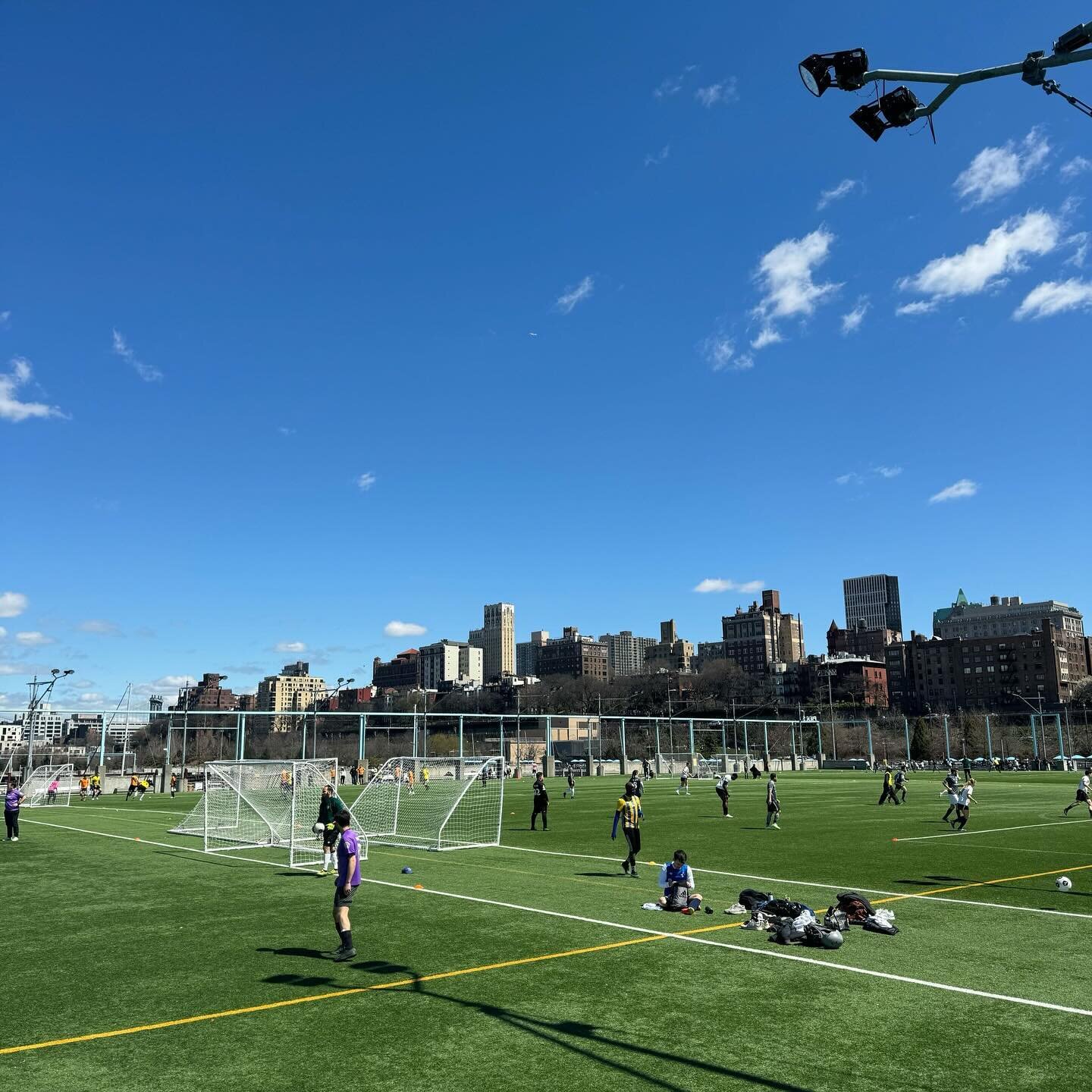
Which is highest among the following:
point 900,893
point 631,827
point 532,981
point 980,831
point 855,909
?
point 631,827

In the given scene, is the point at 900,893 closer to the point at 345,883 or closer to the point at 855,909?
the point at 855,909

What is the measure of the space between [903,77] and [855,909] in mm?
11788

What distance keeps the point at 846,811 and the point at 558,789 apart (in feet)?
86.9


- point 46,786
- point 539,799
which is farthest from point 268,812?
point 46,786

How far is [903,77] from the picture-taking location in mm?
8094

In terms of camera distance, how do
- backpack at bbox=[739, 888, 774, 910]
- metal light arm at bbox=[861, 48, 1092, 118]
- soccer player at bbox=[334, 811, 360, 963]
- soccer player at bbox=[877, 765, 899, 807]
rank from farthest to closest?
soccer player at bbox=[877, 765, 899, 807] < backpack at bbox=[739, 888, 774, 910] < soccer player at bbox=[334, 811, 360, 963] < metal light arm at bbox=[861, 48, 1092, 118]

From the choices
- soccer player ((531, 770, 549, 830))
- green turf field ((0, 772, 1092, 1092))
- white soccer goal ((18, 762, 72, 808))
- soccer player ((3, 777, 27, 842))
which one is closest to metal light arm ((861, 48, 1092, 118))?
green turf field ((0, 772, 1092, 1092))

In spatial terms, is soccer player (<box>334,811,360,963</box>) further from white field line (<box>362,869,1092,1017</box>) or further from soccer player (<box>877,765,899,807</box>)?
soccer player (<box>877,765,899,807</box>)

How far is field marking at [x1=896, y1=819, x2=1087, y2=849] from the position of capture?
91.9 ft

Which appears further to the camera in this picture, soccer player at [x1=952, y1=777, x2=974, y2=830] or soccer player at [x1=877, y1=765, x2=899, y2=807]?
soccer player at [x1=877, y1=765, x2=899, y2=807]

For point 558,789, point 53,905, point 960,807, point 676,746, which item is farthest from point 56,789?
point 676,746

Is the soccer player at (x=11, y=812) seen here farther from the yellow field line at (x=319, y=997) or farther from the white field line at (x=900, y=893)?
the yellow field line at (x=319, y=997)

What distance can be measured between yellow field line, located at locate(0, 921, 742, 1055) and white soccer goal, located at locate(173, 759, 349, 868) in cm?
1170

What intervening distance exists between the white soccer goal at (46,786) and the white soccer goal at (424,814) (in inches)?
960
